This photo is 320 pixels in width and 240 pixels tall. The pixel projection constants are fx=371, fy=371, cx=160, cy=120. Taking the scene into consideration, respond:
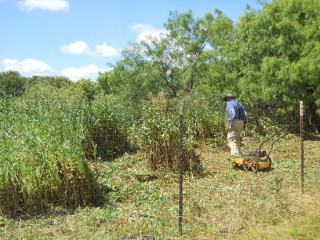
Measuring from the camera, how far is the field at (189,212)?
14.1 feet

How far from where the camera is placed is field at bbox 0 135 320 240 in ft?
14.1

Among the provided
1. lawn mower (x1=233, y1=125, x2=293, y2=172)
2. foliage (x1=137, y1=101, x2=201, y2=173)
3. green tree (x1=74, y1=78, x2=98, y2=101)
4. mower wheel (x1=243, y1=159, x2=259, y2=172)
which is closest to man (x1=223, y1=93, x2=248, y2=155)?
lawn mower (x1=233, y1=125, x2=293, y2=172)

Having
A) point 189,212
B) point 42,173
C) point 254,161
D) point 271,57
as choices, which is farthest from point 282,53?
point 42,173

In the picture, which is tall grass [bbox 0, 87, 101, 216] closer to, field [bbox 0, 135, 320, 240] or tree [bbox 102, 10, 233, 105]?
field [bbox 0, 135, 320, 240]

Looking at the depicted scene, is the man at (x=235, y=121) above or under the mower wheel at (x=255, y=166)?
above

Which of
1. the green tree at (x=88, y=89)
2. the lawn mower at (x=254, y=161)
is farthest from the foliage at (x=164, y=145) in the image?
the green tree at (x=88, y=89)

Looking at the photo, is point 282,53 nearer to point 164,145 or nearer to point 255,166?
point 255,166

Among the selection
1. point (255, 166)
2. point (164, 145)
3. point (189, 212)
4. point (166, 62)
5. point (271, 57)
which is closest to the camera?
point (189, 212)

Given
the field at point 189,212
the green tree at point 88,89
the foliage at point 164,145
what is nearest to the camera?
the field at point 189,212

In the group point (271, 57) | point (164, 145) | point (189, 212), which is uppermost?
point (271, 57)

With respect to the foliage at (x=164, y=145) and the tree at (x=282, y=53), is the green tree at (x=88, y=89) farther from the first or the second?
the tree at (x=282, y=53)

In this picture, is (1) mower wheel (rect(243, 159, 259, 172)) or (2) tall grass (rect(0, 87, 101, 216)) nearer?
(2) tall grass (rect(0, 87, 101, 216))

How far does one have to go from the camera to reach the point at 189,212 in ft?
15.7

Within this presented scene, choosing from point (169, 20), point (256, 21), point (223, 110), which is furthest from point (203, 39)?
point (223, 110)
